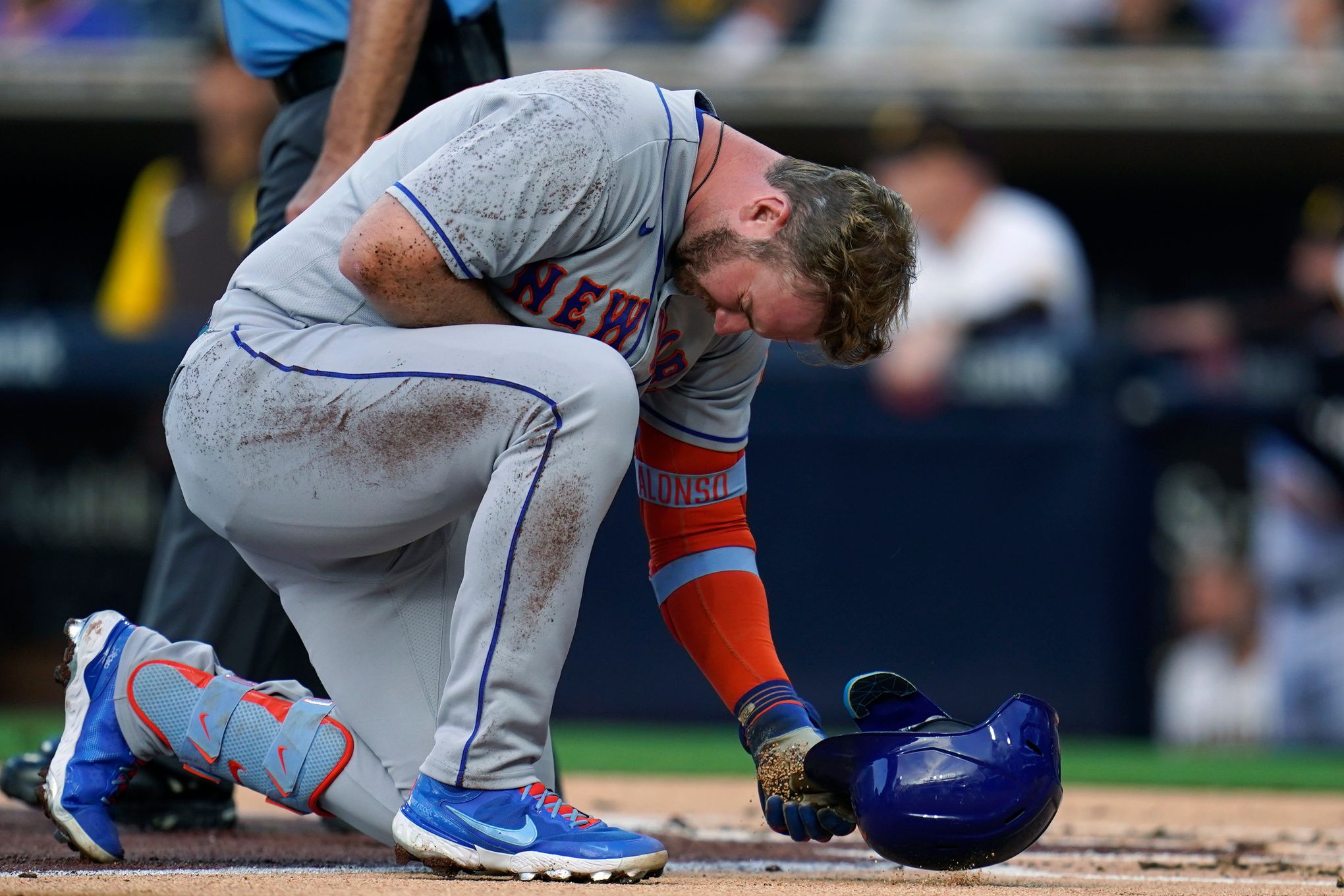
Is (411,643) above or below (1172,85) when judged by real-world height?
below

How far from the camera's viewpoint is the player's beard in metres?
2.26

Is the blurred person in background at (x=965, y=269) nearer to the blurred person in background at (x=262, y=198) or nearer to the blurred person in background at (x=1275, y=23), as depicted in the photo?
the blurred person in background at (x=1275, y=23)

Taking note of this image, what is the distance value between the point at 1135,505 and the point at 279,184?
331 cm

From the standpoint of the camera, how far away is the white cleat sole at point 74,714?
2406 millimetres

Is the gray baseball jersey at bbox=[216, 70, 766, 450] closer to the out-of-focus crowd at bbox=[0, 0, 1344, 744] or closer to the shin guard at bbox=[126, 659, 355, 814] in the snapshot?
the shin guard at bbox=[126, 659, 355, 814]

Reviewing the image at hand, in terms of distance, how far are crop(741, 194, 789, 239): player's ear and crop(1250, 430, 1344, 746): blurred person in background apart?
12.3ft

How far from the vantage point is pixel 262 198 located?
3.06 m

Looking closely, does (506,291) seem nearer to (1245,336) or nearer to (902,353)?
(902,353)

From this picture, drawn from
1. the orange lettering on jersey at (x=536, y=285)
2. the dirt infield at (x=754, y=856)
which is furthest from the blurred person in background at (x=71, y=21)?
the orange lettering on jersey at (x=536, y=285)

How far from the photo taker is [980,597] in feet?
17.3

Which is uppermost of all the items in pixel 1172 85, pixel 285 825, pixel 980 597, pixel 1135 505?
pixel 1172 85

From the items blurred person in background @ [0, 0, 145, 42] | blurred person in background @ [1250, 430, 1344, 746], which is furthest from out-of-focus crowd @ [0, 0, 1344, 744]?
blurred person in background @ [0, 0, 145, 42]

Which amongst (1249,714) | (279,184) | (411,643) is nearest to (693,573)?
(411,643)

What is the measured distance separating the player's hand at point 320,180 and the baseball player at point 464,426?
36cm
